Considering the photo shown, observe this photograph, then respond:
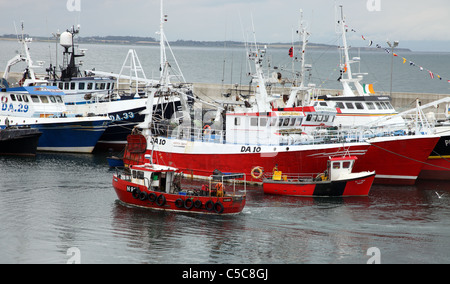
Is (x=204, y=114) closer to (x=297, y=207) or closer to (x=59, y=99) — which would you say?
(x=59, y=99)

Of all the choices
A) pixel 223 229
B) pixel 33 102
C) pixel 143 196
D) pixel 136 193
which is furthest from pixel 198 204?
pixel 33 102

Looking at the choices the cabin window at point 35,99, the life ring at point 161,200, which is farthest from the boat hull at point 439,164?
the cabin window at point 35,99

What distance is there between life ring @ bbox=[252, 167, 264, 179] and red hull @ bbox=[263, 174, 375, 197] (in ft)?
6.61

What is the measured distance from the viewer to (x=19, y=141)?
4278cm

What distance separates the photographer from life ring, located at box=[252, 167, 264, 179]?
114 feet

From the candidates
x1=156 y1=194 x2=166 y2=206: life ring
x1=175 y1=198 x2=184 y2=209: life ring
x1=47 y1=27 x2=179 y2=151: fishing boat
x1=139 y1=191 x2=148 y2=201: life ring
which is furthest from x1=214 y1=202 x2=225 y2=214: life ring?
x1=47 y1=27 x2=179 y2=151: fishing boat

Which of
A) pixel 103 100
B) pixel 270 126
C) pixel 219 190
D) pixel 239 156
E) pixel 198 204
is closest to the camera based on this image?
pixel 198 204

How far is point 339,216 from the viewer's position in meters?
28.4

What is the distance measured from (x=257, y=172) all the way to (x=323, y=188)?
4.55 m

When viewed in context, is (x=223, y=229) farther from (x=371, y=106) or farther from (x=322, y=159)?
(x=371, y=106)

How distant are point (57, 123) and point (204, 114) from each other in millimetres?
11244

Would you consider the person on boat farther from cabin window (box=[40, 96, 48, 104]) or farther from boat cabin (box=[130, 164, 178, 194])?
cabin window (box=[40, 96, 48, 104])

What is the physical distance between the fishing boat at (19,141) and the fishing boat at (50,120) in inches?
86.4
